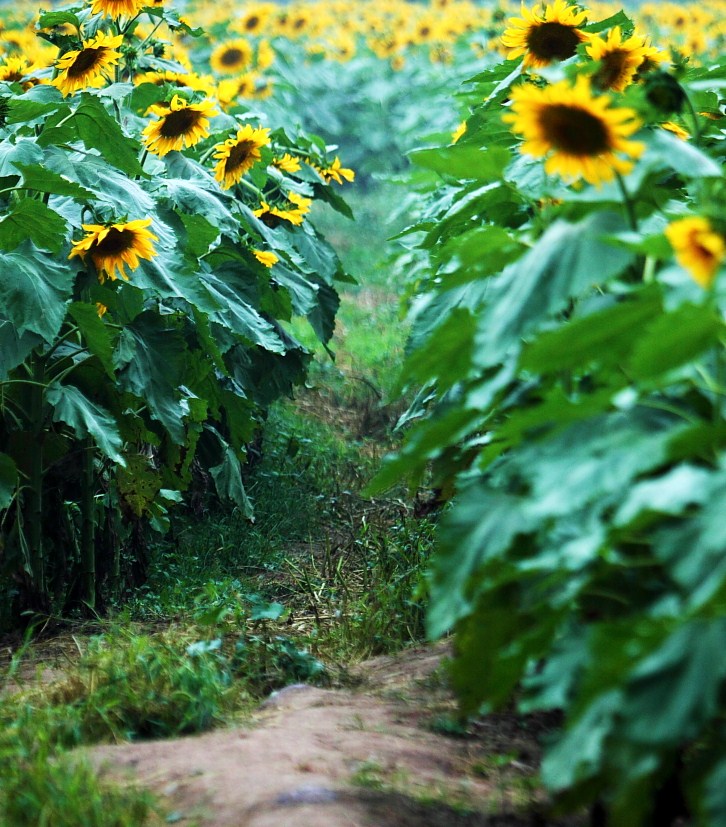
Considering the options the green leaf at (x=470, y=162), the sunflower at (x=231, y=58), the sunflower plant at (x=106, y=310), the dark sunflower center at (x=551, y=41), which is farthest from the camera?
the sunflower at (x=231, y=58)

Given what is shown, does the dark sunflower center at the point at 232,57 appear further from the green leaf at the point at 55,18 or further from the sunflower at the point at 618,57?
the sunflower at the point at 618,57

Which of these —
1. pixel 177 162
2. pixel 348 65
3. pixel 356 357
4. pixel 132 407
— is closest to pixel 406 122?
pixel 348 65

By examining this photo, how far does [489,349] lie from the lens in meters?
1.58

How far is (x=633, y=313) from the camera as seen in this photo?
153 cm

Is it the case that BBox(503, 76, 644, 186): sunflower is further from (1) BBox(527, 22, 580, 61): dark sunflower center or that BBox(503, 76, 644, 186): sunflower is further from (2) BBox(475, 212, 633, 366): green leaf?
(1) BBox(527, 22, 580, 61): dark sunflower center

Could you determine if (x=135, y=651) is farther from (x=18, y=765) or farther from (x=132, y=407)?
(x=132, y=407)

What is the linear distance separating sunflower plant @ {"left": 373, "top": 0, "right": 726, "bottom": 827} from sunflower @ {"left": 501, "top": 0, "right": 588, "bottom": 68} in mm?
1112

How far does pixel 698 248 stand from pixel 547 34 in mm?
1744

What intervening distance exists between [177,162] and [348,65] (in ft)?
29.0

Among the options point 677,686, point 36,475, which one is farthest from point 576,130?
point 36,475

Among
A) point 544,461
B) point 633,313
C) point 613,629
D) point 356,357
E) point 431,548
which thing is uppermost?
point 633,313

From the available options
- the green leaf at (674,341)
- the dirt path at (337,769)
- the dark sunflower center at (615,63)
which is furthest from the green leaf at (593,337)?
the dark sunflower center at (615,63)

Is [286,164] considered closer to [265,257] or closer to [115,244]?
[265,257]

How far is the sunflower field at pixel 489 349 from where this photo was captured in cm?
139
